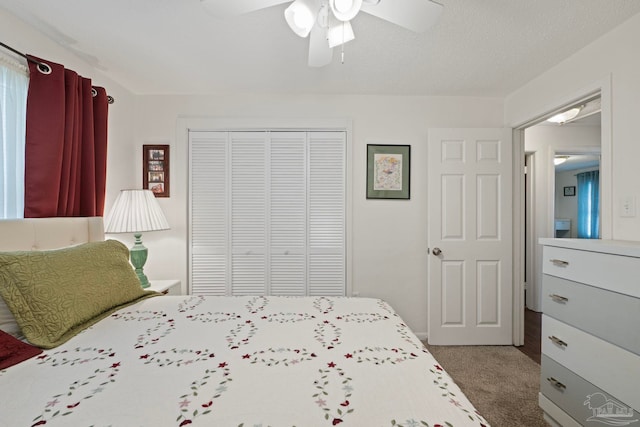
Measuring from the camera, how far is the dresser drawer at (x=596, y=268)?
1.25 m

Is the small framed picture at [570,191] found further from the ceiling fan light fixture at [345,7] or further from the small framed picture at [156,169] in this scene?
the small framed picture at [156,169]

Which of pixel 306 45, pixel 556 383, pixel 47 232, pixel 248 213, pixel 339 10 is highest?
pixel 306 45

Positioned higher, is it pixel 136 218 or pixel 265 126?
pixel 265 126

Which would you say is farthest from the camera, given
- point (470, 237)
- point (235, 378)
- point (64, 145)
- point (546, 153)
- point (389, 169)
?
point (546, 153)

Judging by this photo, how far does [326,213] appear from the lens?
2854 mm

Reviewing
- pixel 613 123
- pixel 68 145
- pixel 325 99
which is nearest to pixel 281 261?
pixel 325 99

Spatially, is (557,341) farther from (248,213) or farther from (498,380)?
(248,213)

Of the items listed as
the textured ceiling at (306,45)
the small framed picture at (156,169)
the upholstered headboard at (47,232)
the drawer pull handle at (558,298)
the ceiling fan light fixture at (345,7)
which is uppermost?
the textured ceiling at (306,45)

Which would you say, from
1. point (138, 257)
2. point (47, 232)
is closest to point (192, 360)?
point (47, 232)

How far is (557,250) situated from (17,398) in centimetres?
241

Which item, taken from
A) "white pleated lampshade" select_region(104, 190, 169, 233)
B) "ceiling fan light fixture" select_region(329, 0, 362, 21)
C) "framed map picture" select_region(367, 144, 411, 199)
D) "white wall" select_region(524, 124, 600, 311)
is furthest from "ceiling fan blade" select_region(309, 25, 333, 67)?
"white wall" select_region(524, 124, 600, 311)

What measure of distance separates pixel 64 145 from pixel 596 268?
126 inches

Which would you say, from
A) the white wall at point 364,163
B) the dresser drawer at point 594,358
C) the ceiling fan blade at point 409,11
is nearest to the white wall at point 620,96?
the dresser drawer at point 594,358

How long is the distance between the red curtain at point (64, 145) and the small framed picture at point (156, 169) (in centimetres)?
58
